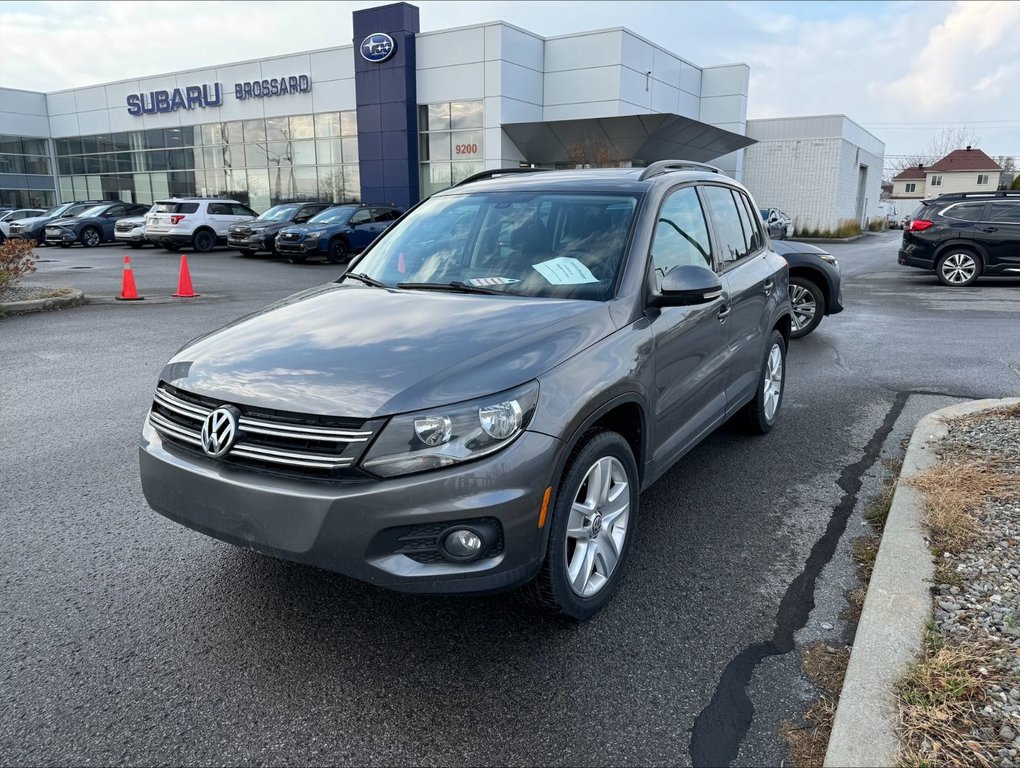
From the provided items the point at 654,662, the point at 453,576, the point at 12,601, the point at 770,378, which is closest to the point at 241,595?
the point at 12,601

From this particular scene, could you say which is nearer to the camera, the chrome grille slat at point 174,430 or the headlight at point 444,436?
the headlight at point 444,436

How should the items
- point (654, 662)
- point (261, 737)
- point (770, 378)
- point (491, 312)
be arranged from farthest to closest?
1. point (770, 378)
2. point (491, 312)
3. point (654, 662)
4. point (261, 737)

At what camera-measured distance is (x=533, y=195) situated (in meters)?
4.23

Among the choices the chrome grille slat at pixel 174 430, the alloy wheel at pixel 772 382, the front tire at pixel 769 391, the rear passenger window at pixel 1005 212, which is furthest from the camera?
the rear passenger window at pixel 1005 212

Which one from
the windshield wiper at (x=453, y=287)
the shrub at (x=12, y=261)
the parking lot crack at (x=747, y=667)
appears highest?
the windshield wiper at (x=453, y=287)

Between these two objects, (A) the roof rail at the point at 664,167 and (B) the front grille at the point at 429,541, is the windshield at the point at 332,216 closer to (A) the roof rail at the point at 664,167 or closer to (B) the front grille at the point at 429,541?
(A) the roof rail at the point at 664,167

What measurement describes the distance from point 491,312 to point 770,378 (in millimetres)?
3149

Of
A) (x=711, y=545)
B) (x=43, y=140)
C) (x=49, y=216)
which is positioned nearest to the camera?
(x=711, y=545)

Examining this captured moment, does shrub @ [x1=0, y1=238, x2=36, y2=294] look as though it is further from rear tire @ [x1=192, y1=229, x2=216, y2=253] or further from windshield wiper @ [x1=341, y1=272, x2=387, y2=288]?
rear tire @ [x1=192, y1=229, x2=216, y2=253]

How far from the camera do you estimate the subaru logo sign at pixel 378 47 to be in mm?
29875

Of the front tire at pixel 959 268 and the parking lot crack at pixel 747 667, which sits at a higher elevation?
the front tire at pixel 959 268

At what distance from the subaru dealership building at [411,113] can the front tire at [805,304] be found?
66.3ft

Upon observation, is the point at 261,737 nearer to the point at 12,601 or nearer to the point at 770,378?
the point at 12,601

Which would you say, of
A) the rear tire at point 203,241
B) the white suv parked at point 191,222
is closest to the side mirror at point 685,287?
the white suv parked at point 191,222
